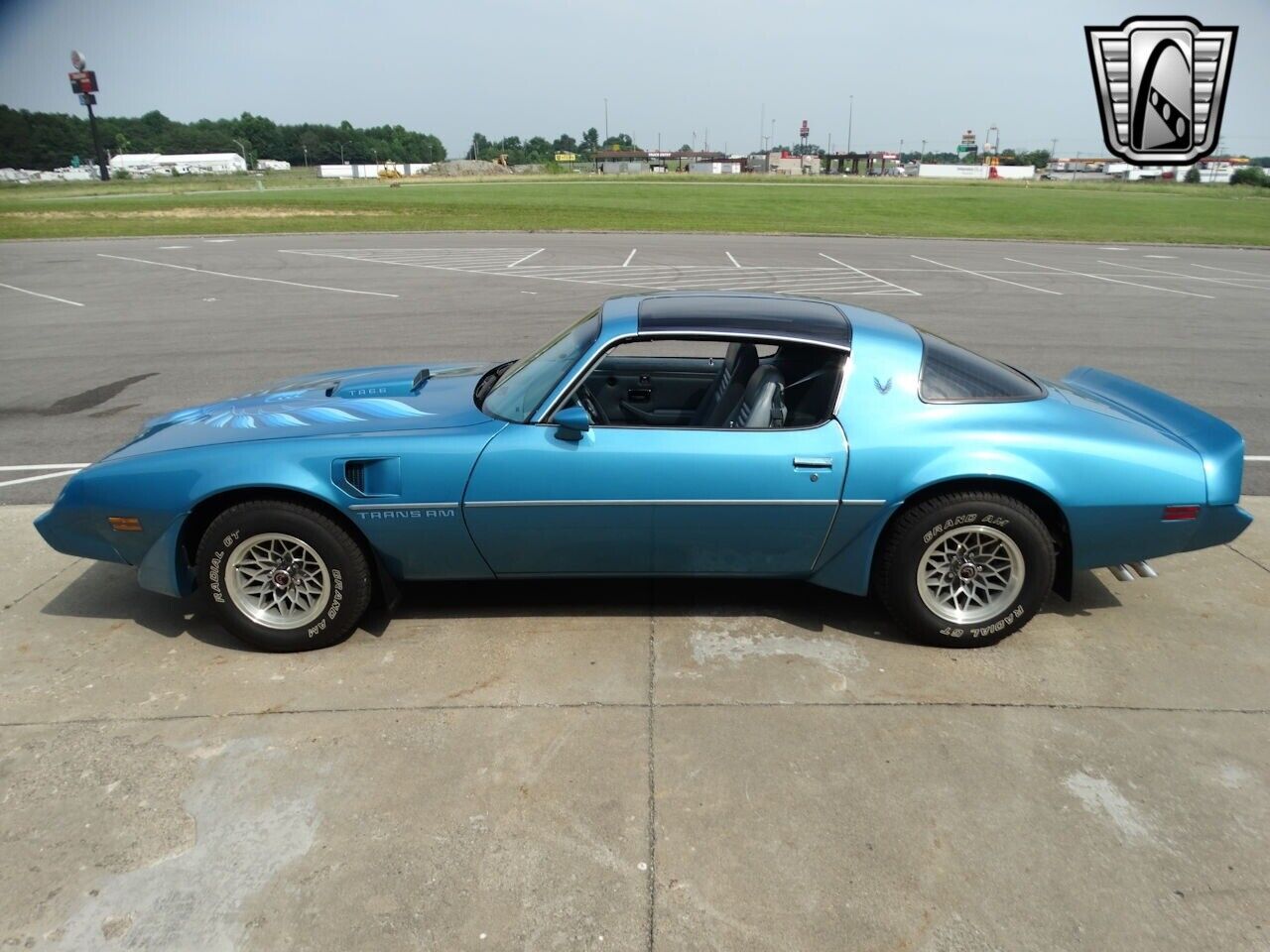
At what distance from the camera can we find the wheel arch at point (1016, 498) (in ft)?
11.5

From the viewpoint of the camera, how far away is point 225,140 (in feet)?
427

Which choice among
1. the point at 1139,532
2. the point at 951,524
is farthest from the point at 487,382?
the point at 1139,532

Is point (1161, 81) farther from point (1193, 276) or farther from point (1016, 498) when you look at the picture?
point (1016, 498)

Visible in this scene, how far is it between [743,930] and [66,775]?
2.30m

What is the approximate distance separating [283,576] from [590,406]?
4.84 feet

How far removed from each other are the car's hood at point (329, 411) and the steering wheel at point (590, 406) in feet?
1.37

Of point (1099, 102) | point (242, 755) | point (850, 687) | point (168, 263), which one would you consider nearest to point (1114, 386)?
point (850, 687)

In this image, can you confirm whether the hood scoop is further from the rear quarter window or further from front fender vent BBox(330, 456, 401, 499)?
the rear quarter window

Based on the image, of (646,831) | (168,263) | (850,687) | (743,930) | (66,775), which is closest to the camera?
(743,930)

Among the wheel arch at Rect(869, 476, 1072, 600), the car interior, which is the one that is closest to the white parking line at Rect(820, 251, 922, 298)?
the car interior

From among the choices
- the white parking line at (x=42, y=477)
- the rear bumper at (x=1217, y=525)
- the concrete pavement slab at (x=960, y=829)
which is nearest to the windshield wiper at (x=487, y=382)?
the concrete pavement slab at (x=960, y=829)

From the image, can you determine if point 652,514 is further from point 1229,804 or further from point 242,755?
point 1229,804

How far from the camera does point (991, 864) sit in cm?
253

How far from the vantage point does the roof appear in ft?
12.1
